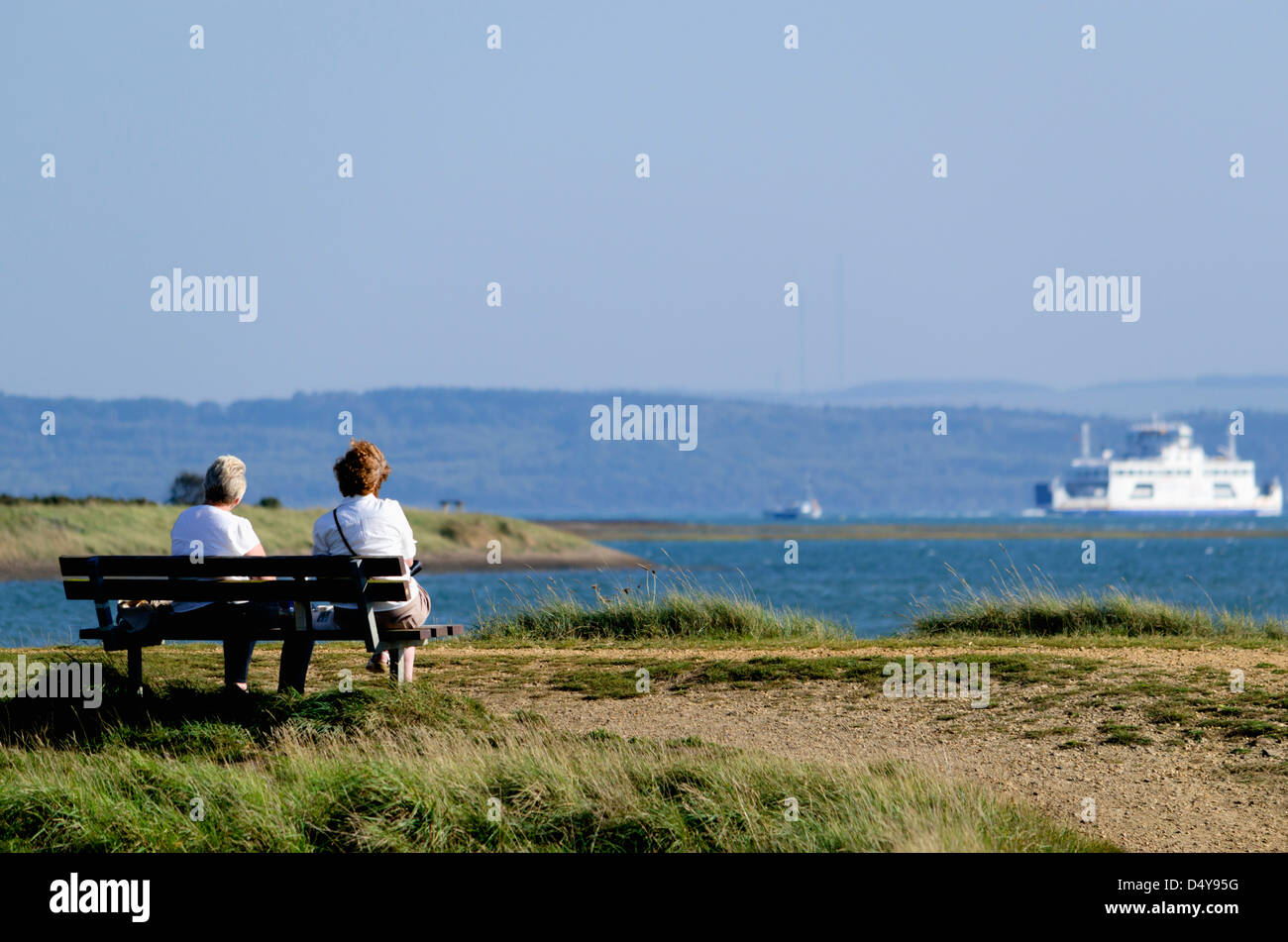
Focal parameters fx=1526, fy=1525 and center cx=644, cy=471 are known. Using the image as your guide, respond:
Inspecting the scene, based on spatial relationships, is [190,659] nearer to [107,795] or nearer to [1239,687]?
[107,795]

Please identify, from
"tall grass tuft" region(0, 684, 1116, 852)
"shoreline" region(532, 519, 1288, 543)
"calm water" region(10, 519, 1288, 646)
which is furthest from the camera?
"shoreline" region(532, 519, 1288, 543)

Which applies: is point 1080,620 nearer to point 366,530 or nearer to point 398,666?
point 398,666

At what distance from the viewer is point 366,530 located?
32.2ft

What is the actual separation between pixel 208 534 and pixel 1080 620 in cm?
992

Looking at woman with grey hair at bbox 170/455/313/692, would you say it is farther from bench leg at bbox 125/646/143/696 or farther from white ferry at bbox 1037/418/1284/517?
white ferry at bbox 1037/418/1284/517

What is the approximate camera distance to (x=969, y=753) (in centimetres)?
952

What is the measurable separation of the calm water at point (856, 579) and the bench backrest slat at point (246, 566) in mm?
6715

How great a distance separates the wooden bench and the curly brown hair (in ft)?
2.27

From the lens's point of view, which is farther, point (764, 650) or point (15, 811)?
point (764, 650)

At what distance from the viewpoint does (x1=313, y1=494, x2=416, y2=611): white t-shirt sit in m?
9.82

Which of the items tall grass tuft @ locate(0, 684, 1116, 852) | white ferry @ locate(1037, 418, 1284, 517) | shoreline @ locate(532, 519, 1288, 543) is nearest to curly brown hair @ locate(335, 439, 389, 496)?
tall grass tuft @ locate(0, 684, 1116, 852)
